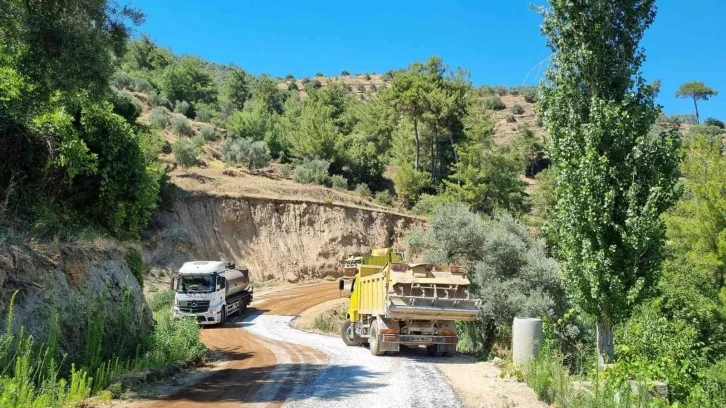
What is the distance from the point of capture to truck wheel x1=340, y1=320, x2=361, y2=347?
19.6 m

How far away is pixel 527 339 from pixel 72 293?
10005mm

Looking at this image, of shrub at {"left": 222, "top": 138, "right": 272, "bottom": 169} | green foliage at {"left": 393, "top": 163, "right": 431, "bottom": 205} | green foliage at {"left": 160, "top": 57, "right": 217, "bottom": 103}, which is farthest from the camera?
green foliage at {"left": 160, "top": 57, "right": 217, "bottom": 103}

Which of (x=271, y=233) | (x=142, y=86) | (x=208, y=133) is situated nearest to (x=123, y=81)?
(x=142, y=86)

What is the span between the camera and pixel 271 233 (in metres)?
46.5

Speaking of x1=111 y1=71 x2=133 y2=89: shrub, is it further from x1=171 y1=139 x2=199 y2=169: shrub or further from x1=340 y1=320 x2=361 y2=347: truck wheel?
x1=340 y1=320 x2=361 y2=347: truck wheel

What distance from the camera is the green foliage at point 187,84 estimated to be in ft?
270

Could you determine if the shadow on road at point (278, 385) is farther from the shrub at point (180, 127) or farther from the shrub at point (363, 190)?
the shrub at point (180, 127)

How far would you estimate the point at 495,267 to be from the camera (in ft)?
74.2

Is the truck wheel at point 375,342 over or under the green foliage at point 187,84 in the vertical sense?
under

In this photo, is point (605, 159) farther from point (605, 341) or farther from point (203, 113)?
point (203, 113)

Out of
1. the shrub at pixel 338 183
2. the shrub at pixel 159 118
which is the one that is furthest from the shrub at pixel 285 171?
the shrub at pixel 159 118

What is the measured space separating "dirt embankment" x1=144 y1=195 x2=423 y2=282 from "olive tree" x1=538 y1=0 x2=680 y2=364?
1304 inches

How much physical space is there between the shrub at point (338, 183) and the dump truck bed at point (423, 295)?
131ft

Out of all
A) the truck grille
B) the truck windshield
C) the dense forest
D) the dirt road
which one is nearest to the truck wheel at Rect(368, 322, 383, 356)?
the dirt road
